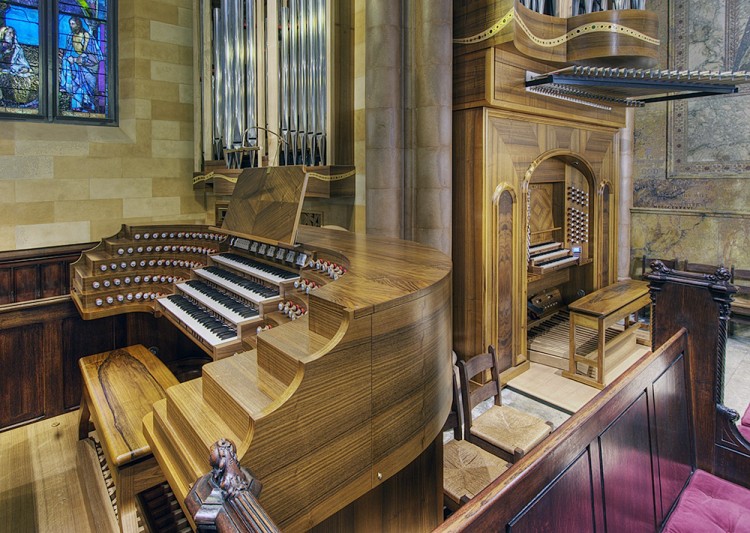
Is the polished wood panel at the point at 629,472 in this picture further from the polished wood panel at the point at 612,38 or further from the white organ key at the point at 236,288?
the polished wood panel at the point at 612,38

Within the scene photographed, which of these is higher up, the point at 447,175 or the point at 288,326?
the point at 447,175

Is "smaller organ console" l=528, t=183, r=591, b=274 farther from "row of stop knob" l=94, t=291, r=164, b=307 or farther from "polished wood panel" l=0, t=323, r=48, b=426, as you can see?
"polished wood panel" l=0, t=323, r=48, b=426

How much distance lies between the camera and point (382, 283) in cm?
188

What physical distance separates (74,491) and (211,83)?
4216 millimetres

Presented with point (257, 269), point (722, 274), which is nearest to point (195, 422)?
point (257, 269)

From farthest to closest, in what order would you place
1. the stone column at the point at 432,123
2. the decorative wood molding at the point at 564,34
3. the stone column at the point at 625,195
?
the stone column at the point at 625,195, the decorative wood molding at the point at 564,34, the stone column at the point at 432,123

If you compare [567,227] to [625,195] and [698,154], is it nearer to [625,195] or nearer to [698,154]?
[625,195]

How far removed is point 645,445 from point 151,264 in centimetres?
385

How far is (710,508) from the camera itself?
5.95ft

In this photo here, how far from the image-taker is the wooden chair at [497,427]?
2.76m

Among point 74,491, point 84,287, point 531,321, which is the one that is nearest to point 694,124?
point 531,321

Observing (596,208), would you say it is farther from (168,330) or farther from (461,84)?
(168,330)

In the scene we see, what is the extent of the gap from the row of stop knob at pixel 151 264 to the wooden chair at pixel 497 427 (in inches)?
98.1

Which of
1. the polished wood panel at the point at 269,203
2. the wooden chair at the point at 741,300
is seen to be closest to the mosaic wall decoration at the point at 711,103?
the wooden chair at the point at 741,300
